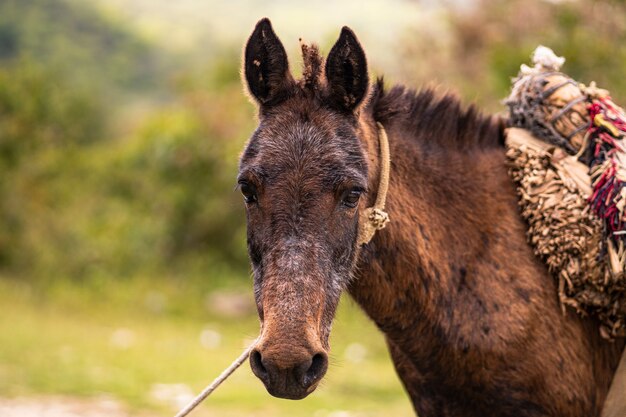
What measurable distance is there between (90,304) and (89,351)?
11.2 feet

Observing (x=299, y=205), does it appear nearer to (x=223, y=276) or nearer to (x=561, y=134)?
(x=561, y=134)

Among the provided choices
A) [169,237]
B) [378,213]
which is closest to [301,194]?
[378,213]

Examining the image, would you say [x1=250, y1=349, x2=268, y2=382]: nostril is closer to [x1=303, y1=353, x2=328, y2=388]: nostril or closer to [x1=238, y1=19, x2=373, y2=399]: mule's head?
[x1=238, y1=19, x2=373, y2=399]: mule's head

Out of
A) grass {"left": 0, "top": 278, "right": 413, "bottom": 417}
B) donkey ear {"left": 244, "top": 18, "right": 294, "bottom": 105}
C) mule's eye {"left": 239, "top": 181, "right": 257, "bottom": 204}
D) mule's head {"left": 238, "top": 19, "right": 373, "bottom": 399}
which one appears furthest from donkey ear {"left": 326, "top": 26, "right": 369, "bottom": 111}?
grass {"left": 0, "top": 278, "right": 413, "bottom": 417}

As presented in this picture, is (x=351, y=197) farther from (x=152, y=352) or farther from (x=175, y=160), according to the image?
(x=175, y=160)

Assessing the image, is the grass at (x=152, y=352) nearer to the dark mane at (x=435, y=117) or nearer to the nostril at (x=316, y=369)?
the dark mane at (x=435, y=117)

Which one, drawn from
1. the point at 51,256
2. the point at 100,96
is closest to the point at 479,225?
the point at 51,256

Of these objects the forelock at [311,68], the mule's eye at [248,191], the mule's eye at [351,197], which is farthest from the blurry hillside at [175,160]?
the mule's eye at [248,191]

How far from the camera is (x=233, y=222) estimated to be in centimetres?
1742

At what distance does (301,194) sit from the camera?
355cm

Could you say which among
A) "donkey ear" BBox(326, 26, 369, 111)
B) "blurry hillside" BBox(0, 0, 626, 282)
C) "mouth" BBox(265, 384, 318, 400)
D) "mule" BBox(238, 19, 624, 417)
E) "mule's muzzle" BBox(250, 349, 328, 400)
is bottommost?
"mouth" BBox(265, 384, 318, 400)

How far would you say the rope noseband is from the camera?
12.9 feet

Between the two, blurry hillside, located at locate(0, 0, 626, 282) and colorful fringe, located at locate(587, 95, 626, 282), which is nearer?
colorful fringe, located at locate(587, 95, 626, 282)

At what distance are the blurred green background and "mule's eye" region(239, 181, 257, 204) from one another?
560 centimetres
